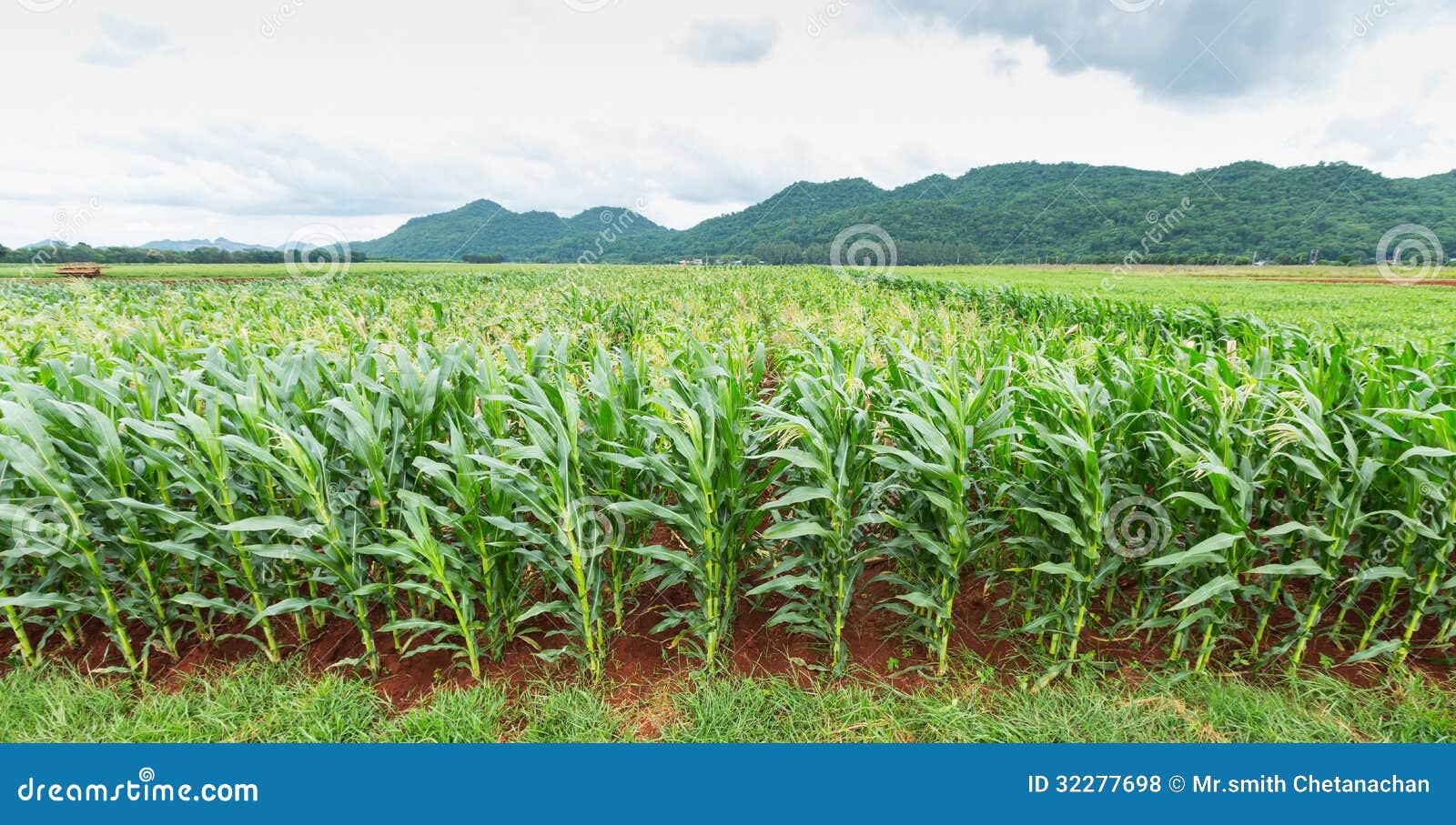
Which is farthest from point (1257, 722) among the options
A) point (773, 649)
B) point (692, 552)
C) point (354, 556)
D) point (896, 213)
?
point (896, 213)

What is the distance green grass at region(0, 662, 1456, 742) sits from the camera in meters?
2.43

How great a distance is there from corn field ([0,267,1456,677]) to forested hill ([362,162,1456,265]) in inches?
1332

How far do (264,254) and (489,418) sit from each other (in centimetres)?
11173

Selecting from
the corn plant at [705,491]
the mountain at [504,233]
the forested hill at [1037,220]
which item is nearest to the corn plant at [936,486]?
the corn plant at [705,491]

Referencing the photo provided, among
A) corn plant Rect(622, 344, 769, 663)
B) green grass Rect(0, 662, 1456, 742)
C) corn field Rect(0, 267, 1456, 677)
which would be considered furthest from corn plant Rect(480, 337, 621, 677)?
green grass Rect(0, 662, 1456, 742)

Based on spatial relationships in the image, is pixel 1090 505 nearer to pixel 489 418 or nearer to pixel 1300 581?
pixel 1300 581

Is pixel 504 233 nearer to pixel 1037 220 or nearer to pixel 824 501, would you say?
pixel 1037 220

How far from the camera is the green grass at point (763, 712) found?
2.43m

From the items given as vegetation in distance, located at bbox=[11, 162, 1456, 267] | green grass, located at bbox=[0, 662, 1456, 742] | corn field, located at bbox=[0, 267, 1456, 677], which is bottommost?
green grass, located at bbox=[0, 662, 1456, 742]

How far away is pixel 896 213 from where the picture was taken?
271 ft

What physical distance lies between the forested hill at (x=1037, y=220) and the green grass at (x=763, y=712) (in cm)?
3436

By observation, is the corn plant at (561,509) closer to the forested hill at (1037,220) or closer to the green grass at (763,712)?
the green grass at (763,712)

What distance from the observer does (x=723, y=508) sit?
106 inches

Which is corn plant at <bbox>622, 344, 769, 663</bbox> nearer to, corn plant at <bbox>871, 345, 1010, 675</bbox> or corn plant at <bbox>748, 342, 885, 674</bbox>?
corn plant at <bbox>748, 342, 885, 674</bbox>
